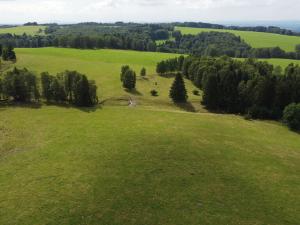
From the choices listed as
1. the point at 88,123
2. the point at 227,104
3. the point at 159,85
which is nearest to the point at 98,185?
the point at 88,123

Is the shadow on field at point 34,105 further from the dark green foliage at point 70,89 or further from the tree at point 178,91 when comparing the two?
the tree at point 178,91

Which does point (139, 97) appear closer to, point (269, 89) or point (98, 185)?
point (269, 89)

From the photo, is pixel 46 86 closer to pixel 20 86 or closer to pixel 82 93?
pixel 20 86

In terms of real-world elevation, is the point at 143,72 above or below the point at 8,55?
below

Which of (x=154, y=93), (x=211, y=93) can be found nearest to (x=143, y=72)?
(x=154, y=93)

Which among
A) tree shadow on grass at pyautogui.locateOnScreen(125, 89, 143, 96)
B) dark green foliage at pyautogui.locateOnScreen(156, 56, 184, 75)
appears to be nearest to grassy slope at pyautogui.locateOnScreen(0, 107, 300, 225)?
tree shadow on grass at pyautogui.locateOnScreen(125, 89, 143, 96)
